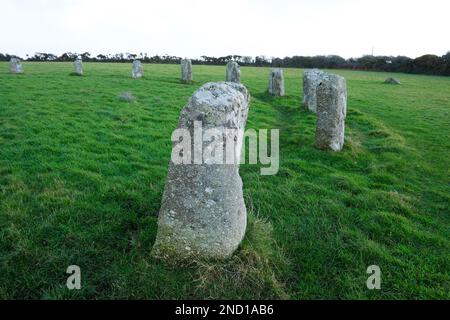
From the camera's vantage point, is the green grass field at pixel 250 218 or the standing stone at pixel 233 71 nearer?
the green grass field at pixel 250 218

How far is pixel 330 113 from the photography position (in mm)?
10281

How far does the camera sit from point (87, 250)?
4.89m

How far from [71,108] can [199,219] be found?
478 inches

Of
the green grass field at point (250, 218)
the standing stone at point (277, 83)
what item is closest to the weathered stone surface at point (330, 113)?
the green grass field at point (250, 218)

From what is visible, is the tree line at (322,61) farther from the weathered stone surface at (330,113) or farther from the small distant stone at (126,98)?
the weathered stone surface at (330,113)

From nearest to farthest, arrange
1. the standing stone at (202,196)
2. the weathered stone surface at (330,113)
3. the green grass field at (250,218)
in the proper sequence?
the green grass field at (250,218) → the standing stone at (202,196) → the weathered stone surface at (330,113)

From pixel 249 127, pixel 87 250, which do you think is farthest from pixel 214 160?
pixel 249 127

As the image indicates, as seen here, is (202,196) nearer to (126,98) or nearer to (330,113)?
(330,113)

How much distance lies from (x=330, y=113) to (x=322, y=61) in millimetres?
60484

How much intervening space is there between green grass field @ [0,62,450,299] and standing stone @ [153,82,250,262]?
0.23 metres

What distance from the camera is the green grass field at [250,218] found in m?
4.40

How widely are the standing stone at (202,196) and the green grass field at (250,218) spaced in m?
0.23

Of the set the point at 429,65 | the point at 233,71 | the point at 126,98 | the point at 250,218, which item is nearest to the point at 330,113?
the point at 250,218
